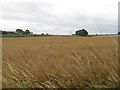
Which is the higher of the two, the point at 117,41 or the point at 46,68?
the point at 117,41

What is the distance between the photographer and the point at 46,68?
7852mm

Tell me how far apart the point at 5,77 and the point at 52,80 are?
126cm

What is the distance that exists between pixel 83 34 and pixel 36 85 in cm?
4947

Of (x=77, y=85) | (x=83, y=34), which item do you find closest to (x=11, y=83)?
(x=77, y=85)

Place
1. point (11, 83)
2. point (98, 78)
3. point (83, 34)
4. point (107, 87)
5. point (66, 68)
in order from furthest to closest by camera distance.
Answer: point (83, 34)
point (66, 68)
point (11, 83)
point (98, 78)
point (107, 87)

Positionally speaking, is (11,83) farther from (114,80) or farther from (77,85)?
(114,80)

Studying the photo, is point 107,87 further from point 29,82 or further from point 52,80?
point 29,82

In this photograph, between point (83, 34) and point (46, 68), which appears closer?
point (46, 68)

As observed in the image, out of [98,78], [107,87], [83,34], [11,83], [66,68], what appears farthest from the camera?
[83,34]

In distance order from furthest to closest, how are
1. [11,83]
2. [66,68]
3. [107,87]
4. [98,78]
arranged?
[66,68]
[11,83]
[98,78]
[107,87]

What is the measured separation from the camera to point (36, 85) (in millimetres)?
6938

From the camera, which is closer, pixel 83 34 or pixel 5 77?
pixel 5 77

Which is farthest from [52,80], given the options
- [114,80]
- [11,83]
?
[114,80]

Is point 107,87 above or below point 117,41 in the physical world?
below
